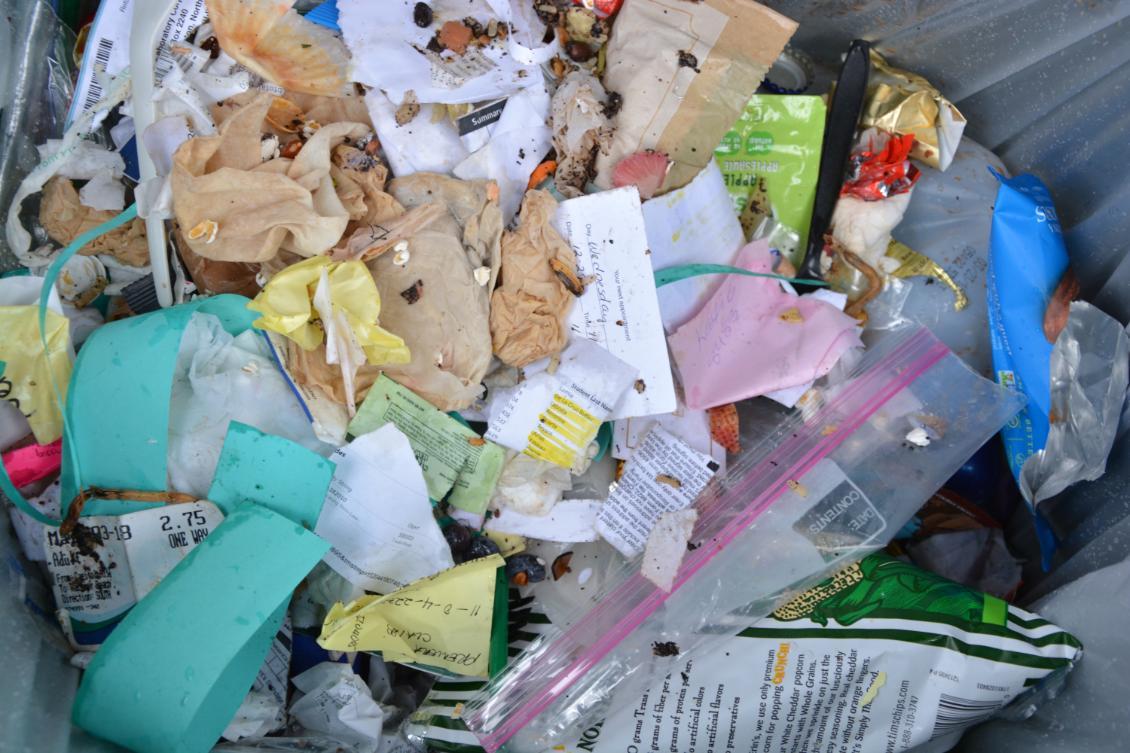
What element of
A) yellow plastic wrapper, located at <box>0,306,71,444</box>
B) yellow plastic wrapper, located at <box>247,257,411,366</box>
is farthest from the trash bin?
yellow plastic wrapper, located at <box>247,257,411,366</box>

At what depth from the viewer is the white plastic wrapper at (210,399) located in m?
0.87

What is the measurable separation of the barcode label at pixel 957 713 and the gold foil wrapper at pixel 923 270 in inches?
18.4

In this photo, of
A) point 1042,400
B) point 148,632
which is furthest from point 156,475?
point 1042,400

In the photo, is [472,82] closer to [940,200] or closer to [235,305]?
[235,305]

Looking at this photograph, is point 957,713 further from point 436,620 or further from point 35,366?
point 35,366

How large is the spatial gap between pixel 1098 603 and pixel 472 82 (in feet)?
2.82

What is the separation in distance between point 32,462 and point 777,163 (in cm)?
89

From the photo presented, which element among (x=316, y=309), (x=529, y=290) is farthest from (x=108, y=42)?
(x=529, y=290)

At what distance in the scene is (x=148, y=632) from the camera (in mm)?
734

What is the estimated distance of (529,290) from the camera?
3.13 ft

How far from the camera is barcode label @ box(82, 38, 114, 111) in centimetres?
97

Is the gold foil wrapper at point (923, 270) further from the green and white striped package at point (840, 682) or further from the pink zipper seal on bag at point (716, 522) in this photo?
the green and white striped package at point (840, 682)

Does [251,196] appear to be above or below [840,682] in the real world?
above

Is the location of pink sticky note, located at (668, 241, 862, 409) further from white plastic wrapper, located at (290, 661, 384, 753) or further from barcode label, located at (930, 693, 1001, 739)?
white plastic wrapper, located at (290, 661, 384, 753)
